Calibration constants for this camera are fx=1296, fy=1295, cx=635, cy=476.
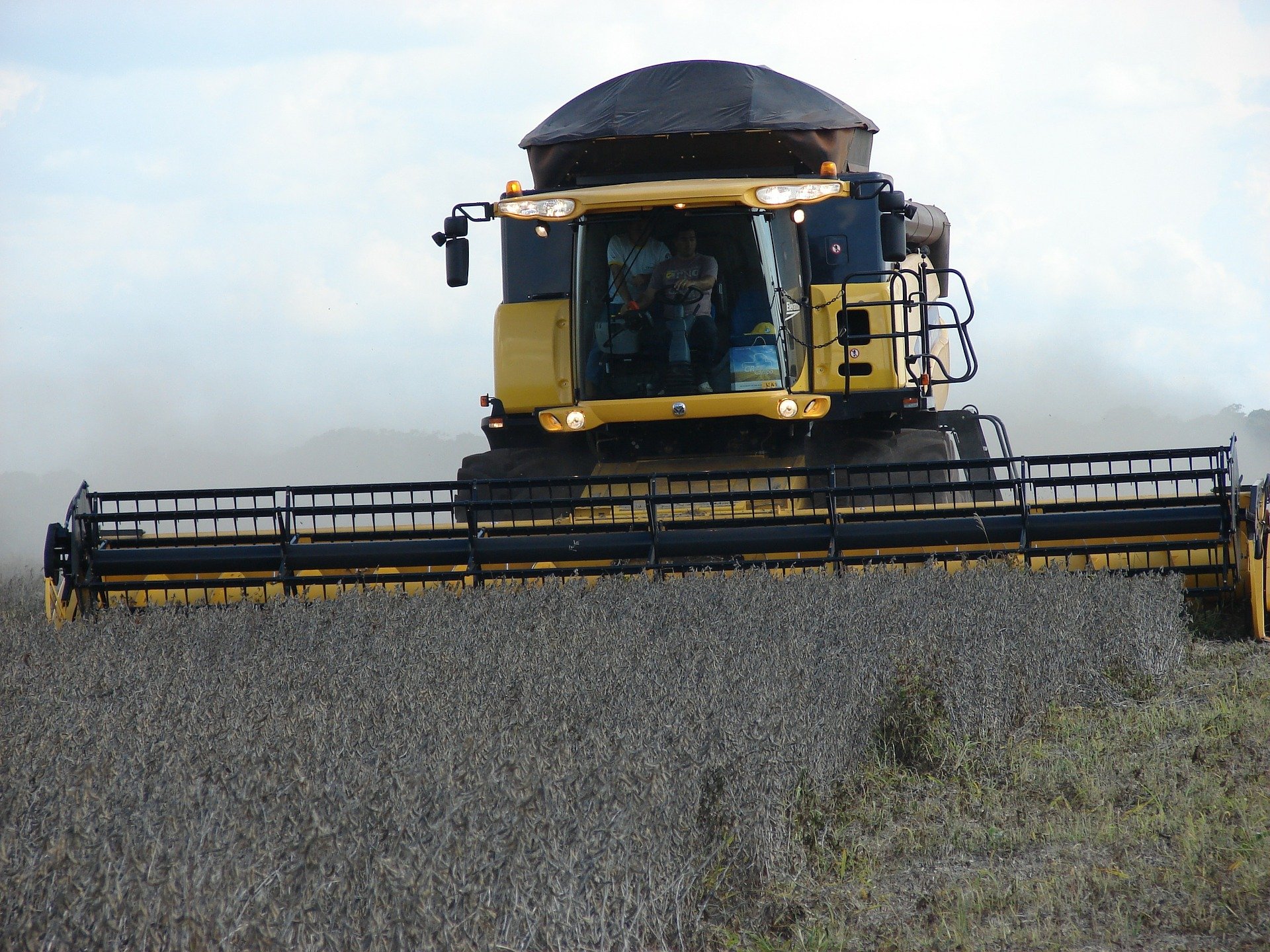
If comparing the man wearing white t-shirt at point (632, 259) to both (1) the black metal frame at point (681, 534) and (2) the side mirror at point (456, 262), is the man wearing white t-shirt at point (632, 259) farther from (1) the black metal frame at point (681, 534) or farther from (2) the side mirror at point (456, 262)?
(1) the black metal frame at point (681, 534)

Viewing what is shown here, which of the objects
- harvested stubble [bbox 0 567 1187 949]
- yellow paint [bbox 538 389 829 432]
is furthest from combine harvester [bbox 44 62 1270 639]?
harvested stubble [bbox 0 567 1187 949]

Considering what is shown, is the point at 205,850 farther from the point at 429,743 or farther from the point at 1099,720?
the point at 1099,720

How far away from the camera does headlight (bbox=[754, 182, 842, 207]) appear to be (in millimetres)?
7062

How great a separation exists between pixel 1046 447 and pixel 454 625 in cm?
2046

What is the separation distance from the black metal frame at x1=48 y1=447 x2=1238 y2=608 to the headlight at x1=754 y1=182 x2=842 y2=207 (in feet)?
5.16

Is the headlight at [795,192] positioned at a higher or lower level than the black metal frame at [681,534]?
higher

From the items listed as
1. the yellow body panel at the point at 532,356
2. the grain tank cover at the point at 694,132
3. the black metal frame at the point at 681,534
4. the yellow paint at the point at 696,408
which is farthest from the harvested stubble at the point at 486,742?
the grain tank cover at the point at 694,132

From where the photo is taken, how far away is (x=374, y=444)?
32.6 m

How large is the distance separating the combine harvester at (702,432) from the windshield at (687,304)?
1 cm

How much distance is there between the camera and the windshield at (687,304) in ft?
23.7

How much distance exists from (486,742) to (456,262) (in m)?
4.99

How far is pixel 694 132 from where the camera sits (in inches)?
322

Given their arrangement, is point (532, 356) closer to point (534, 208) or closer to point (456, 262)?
point (456, 262)

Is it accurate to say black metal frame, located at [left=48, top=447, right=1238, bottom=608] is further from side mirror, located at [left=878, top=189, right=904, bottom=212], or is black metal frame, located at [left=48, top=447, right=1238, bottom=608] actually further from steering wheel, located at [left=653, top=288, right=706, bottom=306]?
side mirror, located at [left=878, top=189, right=904, bottom=212]
